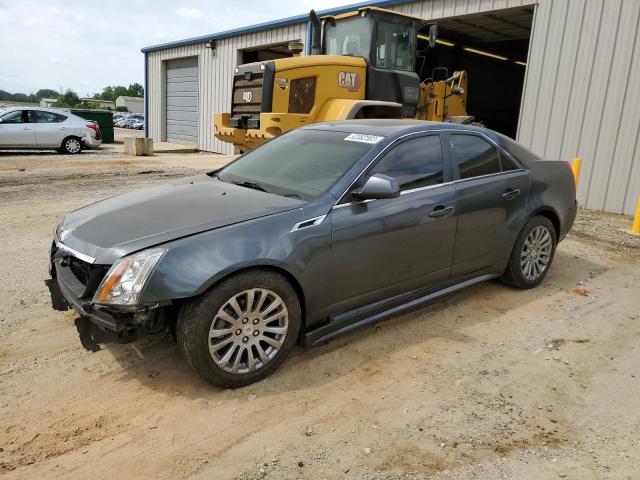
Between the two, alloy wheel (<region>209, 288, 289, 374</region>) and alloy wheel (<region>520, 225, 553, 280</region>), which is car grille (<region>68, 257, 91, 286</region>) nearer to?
alloy wheel (<region>209, 288, 289, 374</region>)

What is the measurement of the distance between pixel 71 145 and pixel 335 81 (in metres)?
11.3

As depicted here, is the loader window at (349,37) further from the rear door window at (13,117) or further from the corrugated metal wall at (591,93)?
the rear door window at (13,117)

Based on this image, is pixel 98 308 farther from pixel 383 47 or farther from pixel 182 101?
pixel 182 101

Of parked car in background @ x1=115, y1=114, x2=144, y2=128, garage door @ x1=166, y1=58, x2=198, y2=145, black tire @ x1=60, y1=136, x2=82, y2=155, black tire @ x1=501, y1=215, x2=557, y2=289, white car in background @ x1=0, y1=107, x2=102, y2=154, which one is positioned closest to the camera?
black tire @ x1=501, y1=215, x2=557, y2=289

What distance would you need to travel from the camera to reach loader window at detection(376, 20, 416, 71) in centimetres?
963

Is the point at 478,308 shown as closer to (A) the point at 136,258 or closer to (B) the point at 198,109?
(A) the point at 136,258

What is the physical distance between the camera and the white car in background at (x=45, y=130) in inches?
611

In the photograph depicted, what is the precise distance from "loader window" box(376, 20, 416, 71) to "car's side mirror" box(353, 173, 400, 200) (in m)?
6.80

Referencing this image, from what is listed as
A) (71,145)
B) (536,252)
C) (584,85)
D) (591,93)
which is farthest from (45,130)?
(536,252)

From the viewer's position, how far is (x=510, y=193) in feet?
15.3

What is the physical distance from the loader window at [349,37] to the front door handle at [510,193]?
5760 millimetres

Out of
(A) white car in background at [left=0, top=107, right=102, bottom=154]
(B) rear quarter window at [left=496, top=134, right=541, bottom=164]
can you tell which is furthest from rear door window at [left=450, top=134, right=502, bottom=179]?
(A) white car in background at [left=0, top=107, right=102, bottom=154]

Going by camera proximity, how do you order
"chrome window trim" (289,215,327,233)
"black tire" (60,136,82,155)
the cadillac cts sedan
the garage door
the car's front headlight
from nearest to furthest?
1. the car's front headlight
2. the cadillac cts sedan
3. "chrome window trim" (289,215,327,233)
4. "black tire" (60,136,82,155)
5. the garage door

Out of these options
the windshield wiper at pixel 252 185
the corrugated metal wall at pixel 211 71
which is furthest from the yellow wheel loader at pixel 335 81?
the corrugated metal wall at pixel 211 71
